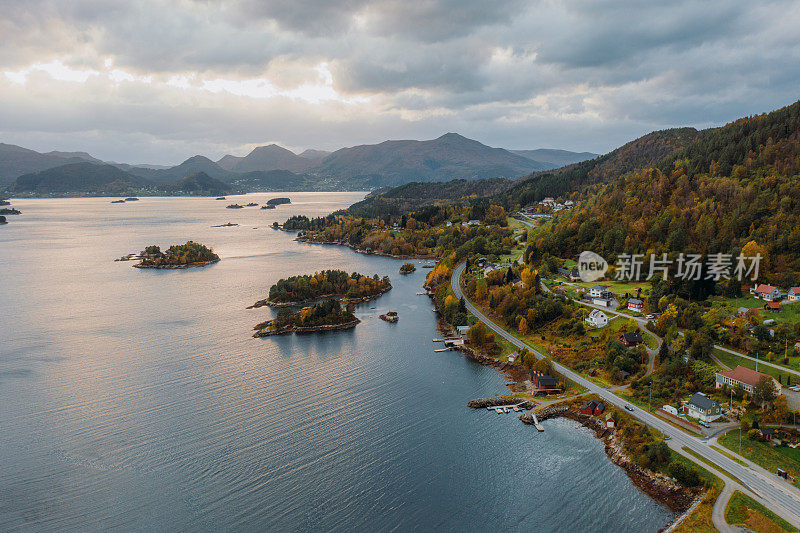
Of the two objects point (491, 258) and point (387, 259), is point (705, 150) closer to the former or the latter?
point (491, 258)

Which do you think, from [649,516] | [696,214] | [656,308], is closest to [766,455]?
[649,516]

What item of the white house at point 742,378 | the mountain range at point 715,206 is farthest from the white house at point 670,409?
the mountain range at point 715,206

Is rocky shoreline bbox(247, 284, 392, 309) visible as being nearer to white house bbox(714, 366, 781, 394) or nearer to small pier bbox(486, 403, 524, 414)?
small pier bbox(486, 403, 524, 414)

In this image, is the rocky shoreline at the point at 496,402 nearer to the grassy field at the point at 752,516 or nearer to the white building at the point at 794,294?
the grassy field at the point at 752,516

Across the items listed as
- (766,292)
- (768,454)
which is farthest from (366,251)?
(768,454)

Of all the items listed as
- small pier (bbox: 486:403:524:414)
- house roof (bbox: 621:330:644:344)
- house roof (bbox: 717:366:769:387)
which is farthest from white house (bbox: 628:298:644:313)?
small pier (bbox: 486:403:524:414)

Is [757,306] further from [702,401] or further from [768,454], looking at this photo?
[768,454]

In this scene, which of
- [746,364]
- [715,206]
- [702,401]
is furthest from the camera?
[715,206]
